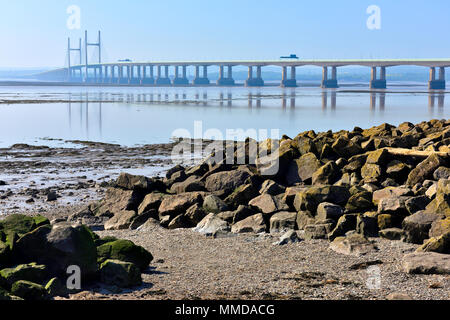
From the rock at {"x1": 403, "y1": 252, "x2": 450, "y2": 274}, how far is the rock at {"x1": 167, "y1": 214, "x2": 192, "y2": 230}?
4434mm

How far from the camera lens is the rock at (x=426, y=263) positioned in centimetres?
764

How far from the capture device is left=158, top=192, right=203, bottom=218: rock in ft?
38.5

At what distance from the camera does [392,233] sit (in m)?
9.36

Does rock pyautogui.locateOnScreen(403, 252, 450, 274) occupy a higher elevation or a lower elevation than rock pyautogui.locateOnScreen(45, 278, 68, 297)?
higher

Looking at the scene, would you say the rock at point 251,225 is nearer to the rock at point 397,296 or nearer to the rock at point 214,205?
the rock at point 214,205

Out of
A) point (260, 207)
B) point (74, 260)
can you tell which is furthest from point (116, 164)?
point (74, 260)

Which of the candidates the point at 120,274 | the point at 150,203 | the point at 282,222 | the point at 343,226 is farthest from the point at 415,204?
the point at 150,203

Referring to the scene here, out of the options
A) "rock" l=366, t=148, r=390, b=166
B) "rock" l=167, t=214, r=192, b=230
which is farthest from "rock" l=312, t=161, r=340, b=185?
"rock" l=167, t=214, r=192, b=230

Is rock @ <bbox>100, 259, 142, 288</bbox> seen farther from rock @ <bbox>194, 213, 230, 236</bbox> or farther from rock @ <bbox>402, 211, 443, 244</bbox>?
rock @ <bbox>402, 211, 443, 244</bbox>

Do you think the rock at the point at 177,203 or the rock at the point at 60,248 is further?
the rock at the point at 177,203

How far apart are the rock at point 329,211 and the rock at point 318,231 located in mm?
283

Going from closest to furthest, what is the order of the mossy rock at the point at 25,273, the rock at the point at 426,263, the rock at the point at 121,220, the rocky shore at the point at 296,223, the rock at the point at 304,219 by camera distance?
1. the mossy rock at the point at 25,273
2. the rocky shore at the point at 296,223
3. the rock at the point at 426,263
4. the rock at the point at 304,219
5. the rock at the point at 121,220

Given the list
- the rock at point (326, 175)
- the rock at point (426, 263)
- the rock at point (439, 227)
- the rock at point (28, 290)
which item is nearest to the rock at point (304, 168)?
the rock at point (326, 175)
